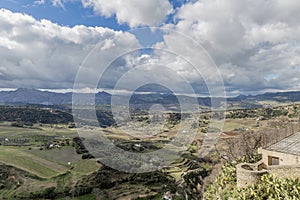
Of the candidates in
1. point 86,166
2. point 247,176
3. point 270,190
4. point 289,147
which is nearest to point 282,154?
point 289,147

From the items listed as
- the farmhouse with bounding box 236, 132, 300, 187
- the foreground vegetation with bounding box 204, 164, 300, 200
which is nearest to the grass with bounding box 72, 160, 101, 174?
the farmhouse with bounding box 236, 132, 300, 187

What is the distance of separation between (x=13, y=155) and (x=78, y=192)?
24527 millimetres

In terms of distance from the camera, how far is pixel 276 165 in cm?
1334

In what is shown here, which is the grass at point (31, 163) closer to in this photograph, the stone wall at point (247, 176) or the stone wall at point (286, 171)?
the stone wall at point (247, 176)

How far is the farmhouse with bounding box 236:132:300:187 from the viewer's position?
12089mm

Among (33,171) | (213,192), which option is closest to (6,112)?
(33,171)

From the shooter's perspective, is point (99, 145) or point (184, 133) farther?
point (184, 133)

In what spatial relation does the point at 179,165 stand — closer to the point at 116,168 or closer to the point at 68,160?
the point at 116,168

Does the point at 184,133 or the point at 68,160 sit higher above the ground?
the point at 184,133

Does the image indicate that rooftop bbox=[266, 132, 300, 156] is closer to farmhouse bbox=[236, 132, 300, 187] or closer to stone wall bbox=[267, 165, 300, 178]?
farmhouse bbox=[236, 132, 300, 187]

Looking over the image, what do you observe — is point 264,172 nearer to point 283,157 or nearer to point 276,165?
point 276,165

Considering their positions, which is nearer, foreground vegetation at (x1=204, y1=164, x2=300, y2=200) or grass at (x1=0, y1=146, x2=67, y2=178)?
foreground vegetation at (x1=204, y1=164, x2=300, y2=200)

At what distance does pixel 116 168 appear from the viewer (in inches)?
2194

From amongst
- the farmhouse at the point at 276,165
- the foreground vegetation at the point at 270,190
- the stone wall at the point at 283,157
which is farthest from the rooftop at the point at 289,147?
the foreground vegetation at the point at 270,190
